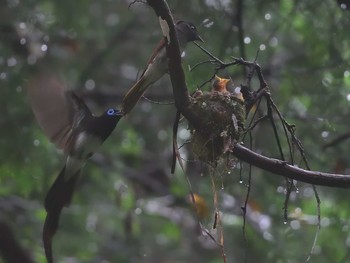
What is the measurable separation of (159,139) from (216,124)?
14.0ft

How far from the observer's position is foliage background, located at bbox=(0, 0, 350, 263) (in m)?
4.70

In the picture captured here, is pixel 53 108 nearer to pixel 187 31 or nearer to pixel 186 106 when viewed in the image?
pixel 187 31

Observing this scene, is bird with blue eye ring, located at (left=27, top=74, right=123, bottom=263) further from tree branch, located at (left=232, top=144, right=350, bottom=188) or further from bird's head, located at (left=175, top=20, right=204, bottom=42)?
tree branch, located at (left=232, top=144, right=350, bottom=188)

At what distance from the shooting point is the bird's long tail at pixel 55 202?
2.97 metres

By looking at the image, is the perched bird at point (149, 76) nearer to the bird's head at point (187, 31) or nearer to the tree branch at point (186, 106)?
the bird's head at point (187, 31)

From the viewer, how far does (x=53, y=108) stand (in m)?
3.38

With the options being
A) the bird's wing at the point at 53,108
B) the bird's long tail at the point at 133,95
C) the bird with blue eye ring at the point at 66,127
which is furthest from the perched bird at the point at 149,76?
the bird's wing at the point at 53,108

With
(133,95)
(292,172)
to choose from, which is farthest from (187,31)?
(292,172)

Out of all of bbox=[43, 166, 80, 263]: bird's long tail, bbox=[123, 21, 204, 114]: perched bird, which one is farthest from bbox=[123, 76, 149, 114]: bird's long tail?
bbox=[43, 166, 80, 263]: bird's long tail

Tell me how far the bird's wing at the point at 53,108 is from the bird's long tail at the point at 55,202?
171mm

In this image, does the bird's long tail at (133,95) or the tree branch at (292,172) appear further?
the bird's long tail at (133,95)

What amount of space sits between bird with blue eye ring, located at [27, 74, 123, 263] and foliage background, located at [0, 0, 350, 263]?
43 centimetres

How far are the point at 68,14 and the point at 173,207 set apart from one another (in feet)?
6.11

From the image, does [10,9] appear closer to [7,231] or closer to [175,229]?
[7,231]
